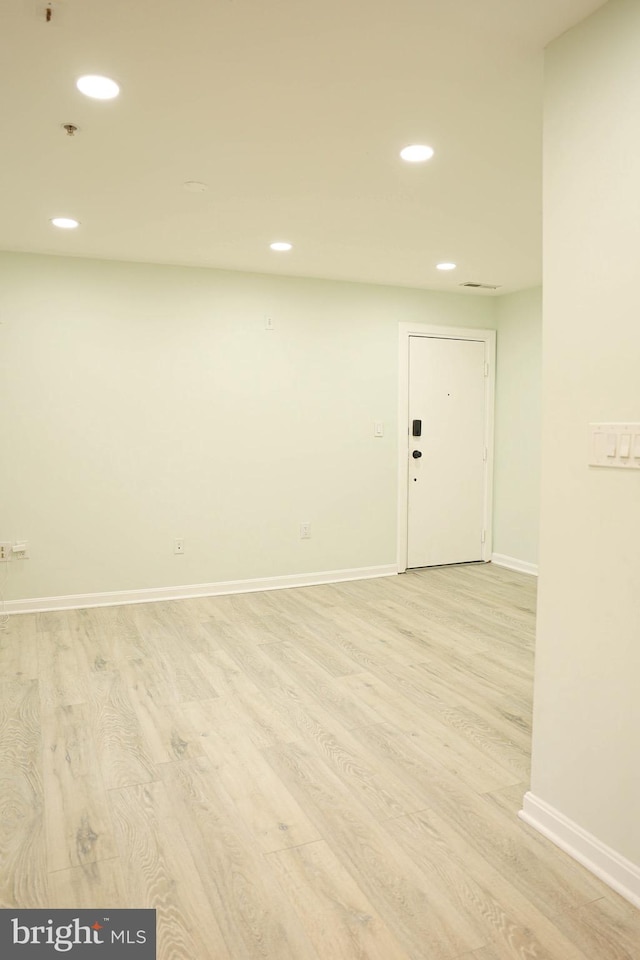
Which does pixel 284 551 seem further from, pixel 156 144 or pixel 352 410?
pixel 156 144

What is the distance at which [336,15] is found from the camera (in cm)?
171

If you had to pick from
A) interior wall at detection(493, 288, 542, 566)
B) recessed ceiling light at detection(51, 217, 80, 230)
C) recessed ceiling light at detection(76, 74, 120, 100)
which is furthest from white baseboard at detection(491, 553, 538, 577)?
recessed ceiling light at detection(76, 74, 120, 100)

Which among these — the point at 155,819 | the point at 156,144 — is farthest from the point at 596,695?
the point at 156,144

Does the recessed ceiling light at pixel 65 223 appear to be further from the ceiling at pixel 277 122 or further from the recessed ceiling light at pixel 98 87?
the recessed ceiling light at pixel 98 87

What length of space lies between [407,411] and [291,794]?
3641mm

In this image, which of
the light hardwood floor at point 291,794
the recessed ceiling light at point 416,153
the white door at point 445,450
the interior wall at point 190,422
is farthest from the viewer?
the white door at point 445,450

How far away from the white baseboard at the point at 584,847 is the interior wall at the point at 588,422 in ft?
0.08

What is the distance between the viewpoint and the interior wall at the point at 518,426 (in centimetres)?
525

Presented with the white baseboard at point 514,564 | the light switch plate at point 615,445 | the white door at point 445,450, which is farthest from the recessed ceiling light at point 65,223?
the white baseboard at point 514,564

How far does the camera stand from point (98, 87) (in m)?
2.08

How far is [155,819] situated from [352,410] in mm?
3559

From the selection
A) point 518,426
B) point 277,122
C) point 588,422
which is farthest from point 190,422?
point 588,422

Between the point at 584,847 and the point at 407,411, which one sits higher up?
the point at 407,411

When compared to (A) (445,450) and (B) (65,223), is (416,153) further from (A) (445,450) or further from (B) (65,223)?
(A) (445,450)
